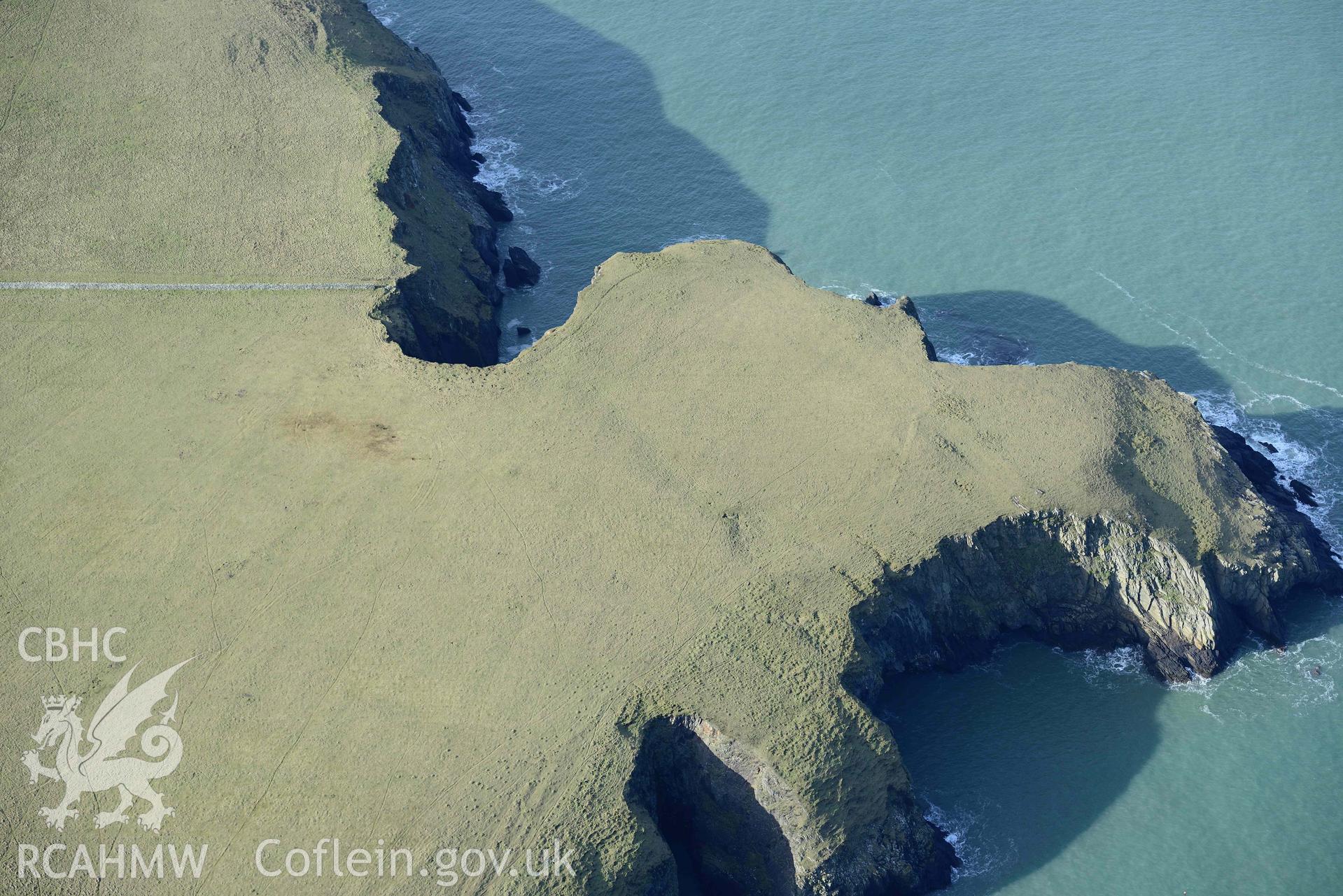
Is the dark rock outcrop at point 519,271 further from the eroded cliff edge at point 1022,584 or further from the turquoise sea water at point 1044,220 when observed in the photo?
the eroded cliff edge at point 1022,584

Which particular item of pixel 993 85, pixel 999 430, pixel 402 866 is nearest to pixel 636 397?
pixel 999 430

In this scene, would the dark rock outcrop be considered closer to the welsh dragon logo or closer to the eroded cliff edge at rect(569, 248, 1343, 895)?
the eroded cliff edge at rect(569, 248, 1343, 895)

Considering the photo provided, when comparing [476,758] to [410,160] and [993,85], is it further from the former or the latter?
[993,85]

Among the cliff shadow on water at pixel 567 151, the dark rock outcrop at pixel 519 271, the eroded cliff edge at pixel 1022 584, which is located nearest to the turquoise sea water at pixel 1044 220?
the cliff shadow on water at pixel 567 151

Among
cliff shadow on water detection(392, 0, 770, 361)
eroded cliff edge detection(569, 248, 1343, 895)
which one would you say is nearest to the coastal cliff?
eroded cliff edge detection(569, 248, 1343, 895)

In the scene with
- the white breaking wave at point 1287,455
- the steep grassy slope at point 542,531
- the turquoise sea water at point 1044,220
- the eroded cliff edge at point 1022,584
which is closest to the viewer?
the steep grassy slope at point 542,531
